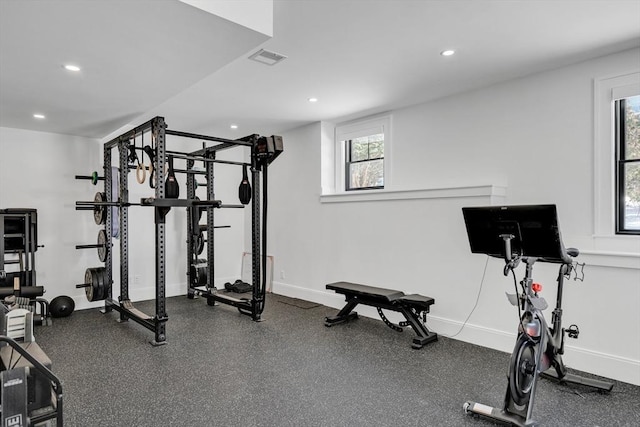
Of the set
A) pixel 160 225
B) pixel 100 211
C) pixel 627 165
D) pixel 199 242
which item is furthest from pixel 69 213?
pixel 627 165

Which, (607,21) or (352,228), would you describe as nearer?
(607,21)

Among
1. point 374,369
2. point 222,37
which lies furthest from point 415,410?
point 222,37

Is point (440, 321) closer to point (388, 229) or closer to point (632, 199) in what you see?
point (388, 229)

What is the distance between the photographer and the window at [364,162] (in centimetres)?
491

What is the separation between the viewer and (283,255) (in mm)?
5984

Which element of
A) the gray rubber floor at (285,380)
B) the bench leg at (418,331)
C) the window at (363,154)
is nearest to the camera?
the gray rubber floor at (285,380)

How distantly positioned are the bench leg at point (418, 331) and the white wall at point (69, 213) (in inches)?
149

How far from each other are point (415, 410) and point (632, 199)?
2430 mm

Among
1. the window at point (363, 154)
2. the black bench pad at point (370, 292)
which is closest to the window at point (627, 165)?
the black bench pad at point (370, 292)

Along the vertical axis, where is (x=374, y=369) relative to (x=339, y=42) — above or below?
below

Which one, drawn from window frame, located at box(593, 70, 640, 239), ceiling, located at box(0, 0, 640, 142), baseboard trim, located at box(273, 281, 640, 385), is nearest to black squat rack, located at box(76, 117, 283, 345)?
ceiling, located at box(0, 0, 640, 142)

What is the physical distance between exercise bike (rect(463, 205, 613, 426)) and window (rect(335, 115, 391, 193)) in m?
2.32

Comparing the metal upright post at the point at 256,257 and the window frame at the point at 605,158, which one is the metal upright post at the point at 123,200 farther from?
the window frame at the point at 605,158

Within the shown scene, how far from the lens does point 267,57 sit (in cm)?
311
